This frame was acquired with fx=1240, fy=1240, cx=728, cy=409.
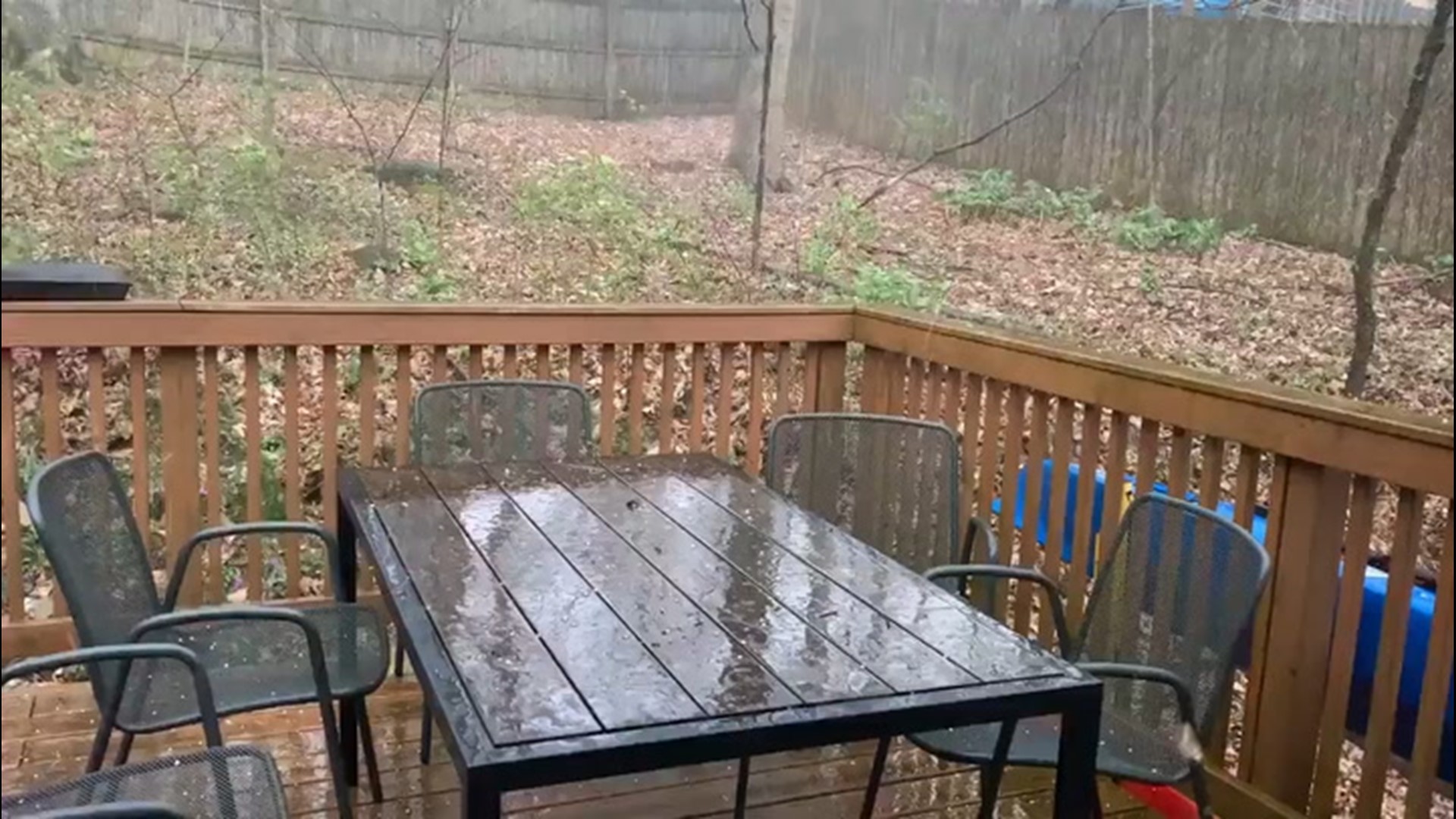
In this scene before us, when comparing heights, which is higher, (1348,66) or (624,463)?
(1348,66)

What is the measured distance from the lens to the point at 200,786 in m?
1.66

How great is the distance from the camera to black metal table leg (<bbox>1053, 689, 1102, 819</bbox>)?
159 centimetres

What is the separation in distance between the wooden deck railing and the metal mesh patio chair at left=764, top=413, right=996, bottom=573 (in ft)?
1.38

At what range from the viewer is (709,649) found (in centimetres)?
163

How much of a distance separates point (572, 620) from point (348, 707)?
103cm

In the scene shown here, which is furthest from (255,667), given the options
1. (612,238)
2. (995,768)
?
(612,238)

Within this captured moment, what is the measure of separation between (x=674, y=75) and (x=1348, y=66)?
2.15m

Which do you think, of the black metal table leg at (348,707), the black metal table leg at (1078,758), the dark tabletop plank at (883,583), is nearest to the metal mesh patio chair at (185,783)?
the black metal table leg at (348,707)

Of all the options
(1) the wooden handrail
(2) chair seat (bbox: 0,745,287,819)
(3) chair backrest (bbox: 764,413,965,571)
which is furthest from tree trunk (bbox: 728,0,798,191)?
(2) chair seat (bbox: 0,745,287,819)

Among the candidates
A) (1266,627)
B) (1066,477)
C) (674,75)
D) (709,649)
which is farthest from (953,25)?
(709,649)

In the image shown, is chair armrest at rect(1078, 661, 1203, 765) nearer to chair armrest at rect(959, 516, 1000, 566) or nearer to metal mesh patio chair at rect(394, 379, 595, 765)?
chair armrest at rect(959, 516, 1000, 566)

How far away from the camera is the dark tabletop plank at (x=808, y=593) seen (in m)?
1.60

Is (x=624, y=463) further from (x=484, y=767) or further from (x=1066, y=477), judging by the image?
(x=484, y=767)

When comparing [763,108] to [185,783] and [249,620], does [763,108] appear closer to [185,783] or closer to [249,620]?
[249,620]
